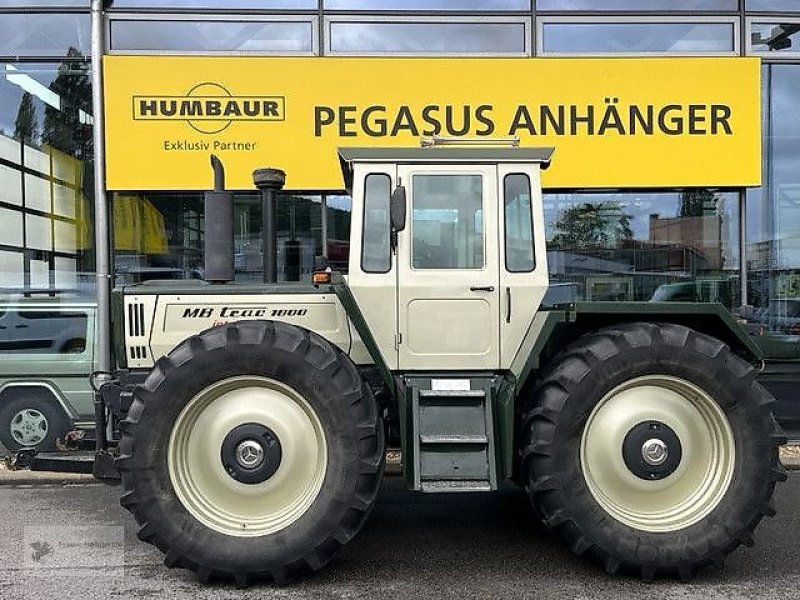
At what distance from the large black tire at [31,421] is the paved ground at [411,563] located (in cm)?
159

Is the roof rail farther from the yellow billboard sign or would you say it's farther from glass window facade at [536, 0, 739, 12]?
glass window facade at [536, 0, 739, 12]

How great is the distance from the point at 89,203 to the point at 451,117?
12.3 ft

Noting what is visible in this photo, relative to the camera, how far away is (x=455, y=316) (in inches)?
176

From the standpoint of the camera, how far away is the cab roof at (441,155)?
444cm

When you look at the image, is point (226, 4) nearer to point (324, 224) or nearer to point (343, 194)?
point (343, 194)

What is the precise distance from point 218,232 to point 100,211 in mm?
3277

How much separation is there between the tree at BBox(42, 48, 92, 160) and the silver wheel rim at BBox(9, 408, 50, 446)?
2.60 meters

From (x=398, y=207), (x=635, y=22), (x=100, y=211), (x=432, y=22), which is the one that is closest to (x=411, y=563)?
(x=398, y=207)

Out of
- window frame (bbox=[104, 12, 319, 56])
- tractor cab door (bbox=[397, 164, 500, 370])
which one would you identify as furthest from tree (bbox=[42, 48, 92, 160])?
tractor cab door (bbox=[397, 164, 500, 370])

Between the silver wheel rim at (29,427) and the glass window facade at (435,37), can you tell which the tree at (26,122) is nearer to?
the silver wheel rim at (29,427)

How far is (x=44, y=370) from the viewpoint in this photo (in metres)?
7.36

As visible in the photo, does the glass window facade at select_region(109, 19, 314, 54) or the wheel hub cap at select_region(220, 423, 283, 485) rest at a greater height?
the glass window facade at select_region(109, 19, 314, 54)

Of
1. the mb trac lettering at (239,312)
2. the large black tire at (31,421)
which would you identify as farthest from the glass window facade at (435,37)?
the large black tire at (31,421)

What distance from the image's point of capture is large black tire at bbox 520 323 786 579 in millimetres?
4086
